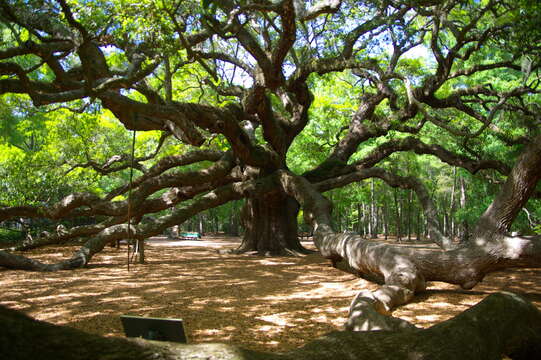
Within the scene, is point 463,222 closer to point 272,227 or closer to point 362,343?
point 272,227

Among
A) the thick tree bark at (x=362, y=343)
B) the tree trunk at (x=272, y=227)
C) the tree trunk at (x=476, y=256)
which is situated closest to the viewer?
the thick tree bark at (x=362, y=343)

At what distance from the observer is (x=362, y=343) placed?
191cm

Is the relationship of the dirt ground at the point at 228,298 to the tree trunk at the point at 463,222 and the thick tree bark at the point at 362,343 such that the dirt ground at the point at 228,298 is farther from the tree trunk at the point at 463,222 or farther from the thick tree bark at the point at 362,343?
the tree trunk at the point at 463,222

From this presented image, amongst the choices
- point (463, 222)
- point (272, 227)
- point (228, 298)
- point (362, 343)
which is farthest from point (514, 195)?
point (463, 222)

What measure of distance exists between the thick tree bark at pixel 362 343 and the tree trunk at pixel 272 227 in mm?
11008

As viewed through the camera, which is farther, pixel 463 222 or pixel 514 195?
pixel 463 222

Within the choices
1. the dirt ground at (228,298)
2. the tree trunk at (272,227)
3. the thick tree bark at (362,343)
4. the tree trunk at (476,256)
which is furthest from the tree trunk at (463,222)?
the thick tree bark at (362,343)

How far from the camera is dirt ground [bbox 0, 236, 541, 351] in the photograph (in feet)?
16.0

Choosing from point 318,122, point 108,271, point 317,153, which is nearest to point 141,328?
point 108,271

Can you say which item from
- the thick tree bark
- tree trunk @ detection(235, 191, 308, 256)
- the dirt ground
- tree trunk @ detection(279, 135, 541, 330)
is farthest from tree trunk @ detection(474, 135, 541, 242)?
tree trunk @ detection(235, 191, 308, 256)

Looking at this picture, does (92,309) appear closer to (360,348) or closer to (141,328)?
(141,328)

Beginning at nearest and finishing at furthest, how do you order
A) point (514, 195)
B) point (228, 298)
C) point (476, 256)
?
point (514, 195) → point (476, 256) → point (228, 298)

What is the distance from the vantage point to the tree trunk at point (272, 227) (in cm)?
1412

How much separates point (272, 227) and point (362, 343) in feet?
41.0
